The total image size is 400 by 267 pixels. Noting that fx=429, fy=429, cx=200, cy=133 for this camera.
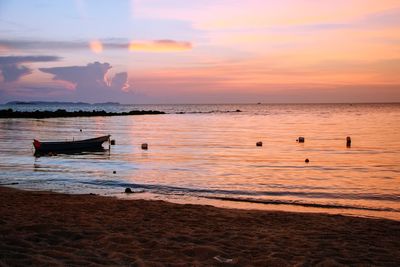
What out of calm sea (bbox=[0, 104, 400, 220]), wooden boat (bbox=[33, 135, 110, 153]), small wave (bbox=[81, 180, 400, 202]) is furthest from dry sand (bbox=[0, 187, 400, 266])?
wooden boat (bbox=[33, 135, 110, 153])

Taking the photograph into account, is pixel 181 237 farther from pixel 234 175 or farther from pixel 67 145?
pixel 67 145

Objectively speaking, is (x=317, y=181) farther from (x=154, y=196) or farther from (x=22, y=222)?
(x=22, y=222)

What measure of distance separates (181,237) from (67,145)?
29.7 metres

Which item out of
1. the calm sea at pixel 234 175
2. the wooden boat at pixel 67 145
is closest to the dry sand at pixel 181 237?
the calm sea at pixel 234 175

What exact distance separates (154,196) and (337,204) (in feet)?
24.1

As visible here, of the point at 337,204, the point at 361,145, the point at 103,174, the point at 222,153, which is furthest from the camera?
the point at 361,145

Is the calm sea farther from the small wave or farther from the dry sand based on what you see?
the dry sand

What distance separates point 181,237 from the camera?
31.5ft

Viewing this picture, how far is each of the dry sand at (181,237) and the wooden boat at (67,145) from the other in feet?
73.0

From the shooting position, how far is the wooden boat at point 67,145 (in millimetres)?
35197

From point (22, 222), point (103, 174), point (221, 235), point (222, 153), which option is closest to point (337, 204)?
point (221, 235)

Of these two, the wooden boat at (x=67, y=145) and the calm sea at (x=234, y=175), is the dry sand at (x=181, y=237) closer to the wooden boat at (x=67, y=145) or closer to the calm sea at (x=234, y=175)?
the calm sea at (x=234, y=175)

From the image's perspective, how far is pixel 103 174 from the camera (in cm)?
2431

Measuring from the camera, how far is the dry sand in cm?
784
